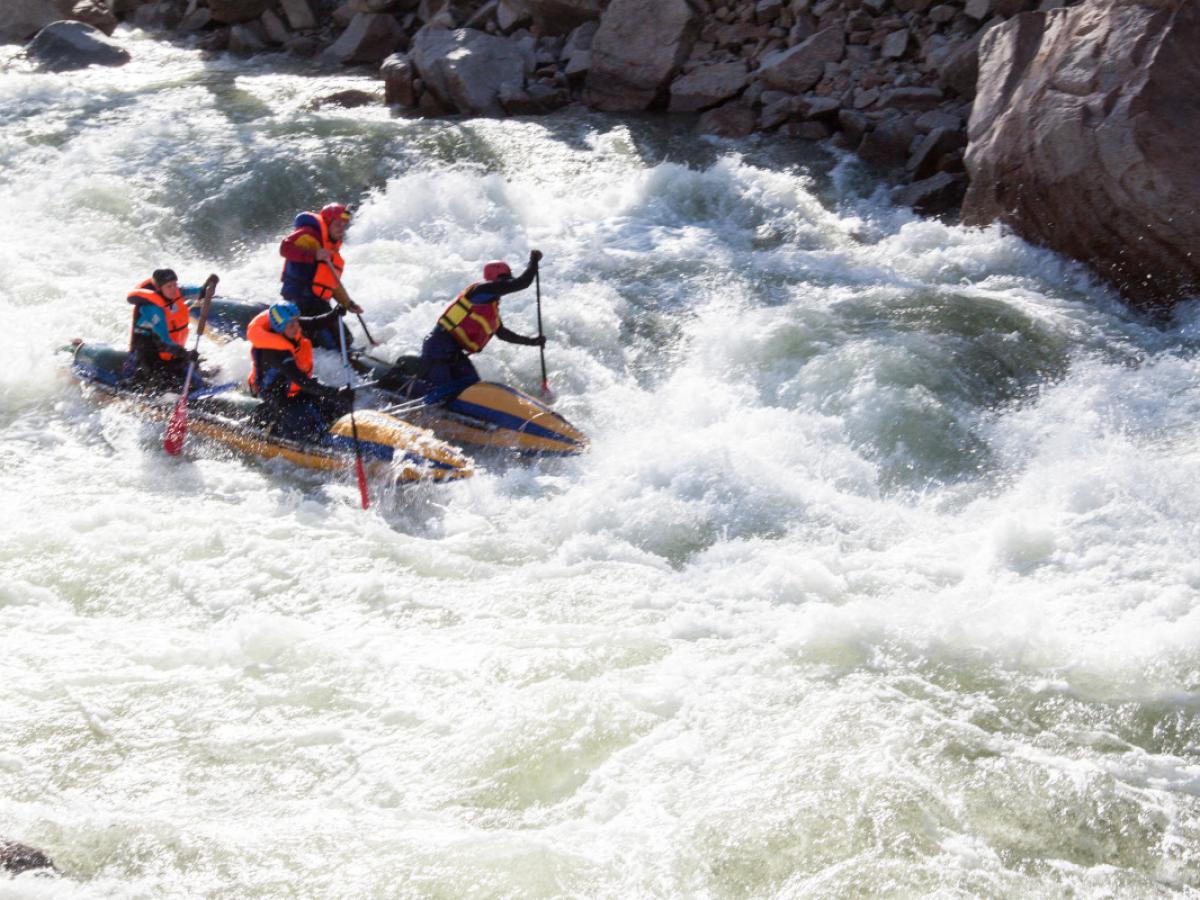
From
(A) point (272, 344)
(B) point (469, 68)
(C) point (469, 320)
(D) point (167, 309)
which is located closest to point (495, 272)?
(C) point (469, 320)

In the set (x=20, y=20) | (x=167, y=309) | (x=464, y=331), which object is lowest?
(x=167, y=309)

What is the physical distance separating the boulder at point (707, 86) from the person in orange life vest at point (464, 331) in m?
6.33

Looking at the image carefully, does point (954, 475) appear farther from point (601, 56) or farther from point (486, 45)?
point (486, 45)

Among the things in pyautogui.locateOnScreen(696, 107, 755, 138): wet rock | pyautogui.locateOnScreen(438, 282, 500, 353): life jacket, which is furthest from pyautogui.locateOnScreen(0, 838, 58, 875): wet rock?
pyautogui.locateOnScreen(696, 107, 755, 138): wet rock

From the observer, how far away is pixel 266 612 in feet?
21.5

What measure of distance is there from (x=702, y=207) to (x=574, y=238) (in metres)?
1.35

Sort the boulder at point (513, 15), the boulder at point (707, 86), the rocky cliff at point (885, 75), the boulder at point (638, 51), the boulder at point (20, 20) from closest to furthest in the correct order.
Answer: the rocky cliff at point (885, 75)
the boulder at point (707, 86)
the boulder at point (638, 51)
the boulder at point (513, 15)
the boulder at point (20, 20)

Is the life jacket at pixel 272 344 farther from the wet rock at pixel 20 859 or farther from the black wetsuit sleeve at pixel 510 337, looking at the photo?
the wet rock at pixel 20 859

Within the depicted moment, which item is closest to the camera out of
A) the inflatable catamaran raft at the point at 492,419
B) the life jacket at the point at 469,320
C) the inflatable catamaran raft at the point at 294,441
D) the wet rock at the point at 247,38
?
the inflatable catamaran raft at the point at 294,441

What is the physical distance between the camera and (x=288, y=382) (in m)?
8.24

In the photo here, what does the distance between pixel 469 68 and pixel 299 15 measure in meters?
4.38

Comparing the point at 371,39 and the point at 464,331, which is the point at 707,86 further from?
the point at 464,331

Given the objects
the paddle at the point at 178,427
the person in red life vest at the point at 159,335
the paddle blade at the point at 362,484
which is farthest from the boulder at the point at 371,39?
the paddle blade at the point at 362,484

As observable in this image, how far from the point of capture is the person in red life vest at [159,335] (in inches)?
338
